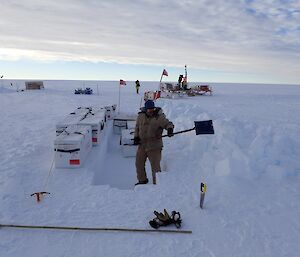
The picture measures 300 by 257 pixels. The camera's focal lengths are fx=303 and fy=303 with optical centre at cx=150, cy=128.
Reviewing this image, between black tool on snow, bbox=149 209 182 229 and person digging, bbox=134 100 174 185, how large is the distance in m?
2.09

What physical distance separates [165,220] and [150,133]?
2515mm

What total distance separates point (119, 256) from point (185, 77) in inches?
1143

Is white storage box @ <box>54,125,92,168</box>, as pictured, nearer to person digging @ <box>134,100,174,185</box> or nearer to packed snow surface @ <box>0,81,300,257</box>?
packed snow surface @ <box>0,81,300,257</box>

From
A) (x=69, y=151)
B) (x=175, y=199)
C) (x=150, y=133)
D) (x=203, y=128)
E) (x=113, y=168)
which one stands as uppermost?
(x=203, y=128)

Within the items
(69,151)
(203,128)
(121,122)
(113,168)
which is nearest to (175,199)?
(203,128)

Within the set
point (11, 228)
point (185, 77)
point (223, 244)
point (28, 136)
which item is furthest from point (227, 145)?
point (185, 77)

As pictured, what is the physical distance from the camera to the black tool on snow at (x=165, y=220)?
4.73 m

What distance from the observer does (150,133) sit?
6.88 meters

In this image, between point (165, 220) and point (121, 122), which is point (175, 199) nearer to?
point (165, 220)

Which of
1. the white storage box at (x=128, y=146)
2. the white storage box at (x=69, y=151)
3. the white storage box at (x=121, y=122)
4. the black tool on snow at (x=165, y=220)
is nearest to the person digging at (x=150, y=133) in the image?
the white storage box at (x=69, y=151)

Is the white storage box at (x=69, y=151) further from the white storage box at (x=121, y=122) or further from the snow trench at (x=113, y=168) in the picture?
the white storage box at (x=121, y=122)

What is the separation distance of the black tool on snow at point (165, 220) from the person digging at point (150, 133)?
2093mm

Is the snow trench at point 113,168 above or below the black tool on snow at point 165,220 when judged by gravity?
below

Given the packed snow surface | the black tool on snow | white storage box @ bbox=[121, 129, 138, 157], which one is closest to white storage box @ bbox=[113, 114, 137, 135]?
white storage box @ bbox=[121, 129, 138, 157]
